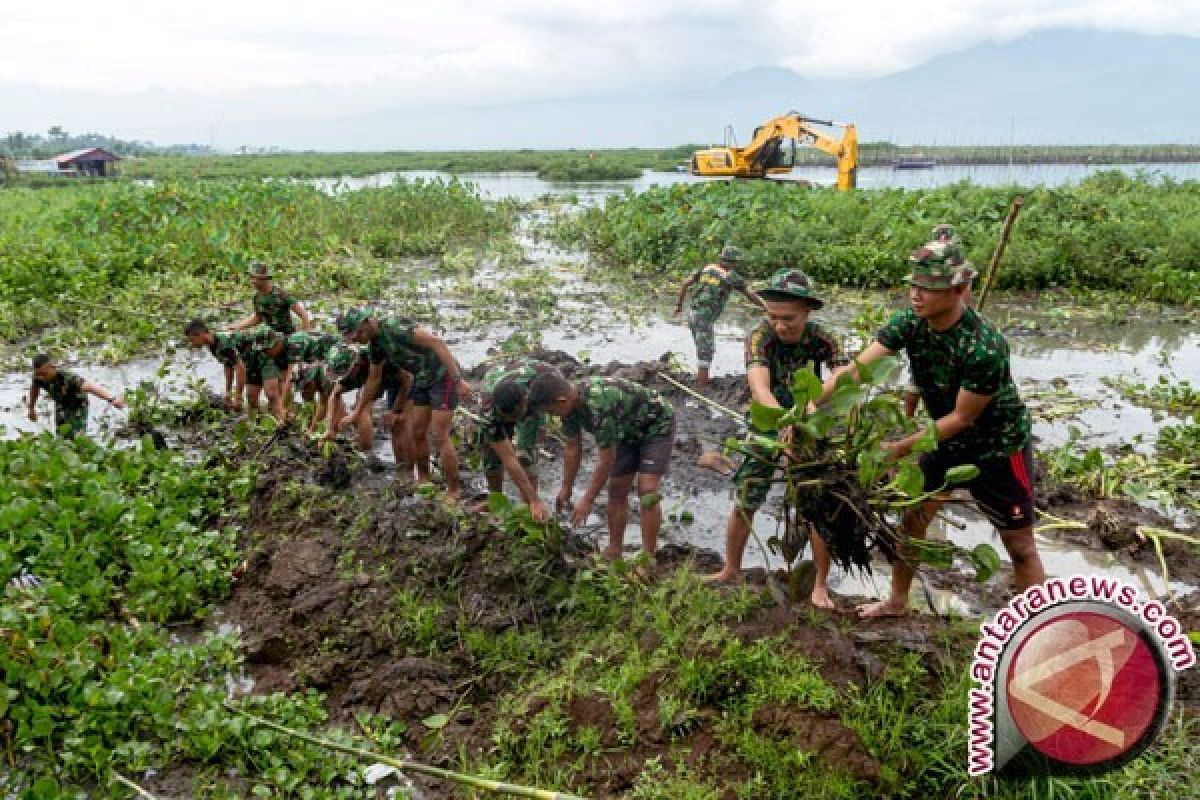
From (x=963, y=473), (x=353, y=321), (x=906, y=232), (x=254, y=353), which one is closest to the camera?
(x=963, y=473)

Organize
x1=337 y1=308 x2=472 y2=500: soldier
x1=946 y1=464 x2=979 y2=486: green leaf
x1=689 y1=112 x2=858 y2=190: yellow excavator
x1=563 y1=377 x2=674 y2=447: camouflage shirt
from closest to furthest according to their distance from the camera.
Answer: x1=946 y1=464 x2=979 y2=486: green leaf < x1=563 y1=377 x2=674 y2=447: camouflage shirt < x1=337 y1=308 x2=472 y2=500: soldier < x1=689 y1=112 x2=858 y2=190: yellow excavator

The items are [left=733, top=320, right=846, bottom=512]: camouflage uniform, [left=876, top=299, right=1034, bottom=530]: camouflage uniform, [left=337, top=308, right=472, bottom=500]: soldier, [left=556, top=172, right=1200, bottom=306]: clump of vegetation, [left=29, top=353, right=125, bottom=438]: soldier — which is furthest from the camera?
[left=556, top=172, right=1200, bottom=306]: clump of vegetation

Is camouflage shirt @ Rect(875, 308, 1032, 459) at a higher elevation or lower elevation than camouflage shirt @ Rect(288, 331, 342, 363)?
higher

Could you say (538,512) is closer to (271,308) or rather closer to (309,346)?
(309,346)

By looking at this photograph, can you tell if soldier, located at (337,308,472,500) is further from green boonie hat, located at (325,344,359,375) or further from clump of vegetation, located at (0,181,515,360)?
clump of vegetation, located at (0,181,515,360)

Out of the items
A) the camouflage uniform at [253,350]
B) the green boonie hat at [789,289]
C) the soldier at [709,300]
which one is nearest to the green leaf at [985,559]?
the green boonie hat at [789,289]

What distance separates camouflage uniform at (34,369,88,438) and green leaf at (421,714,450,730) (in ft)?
14.1

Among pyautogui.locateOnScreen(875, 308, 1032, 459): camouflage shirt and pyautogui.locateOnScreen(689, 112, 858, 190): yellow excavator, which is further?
pyautogui.locateOnScreen(689, 112, 858, 190): yellow excavator

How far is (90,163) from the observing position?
42094mm

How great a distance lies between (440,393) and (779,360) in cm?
246

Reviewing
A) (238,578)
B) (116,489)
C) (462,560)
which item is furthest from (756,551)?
(116,489)

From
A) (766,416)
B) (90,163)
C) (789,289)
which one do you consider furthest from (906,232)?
(90,163)

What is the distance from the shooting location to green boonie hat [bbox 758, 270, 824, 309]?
382cm

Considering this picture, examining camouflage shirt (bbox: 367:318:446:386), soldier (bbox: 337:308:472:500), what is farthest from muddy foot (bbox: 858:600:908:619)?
camouflage shirt (bbox: 367:318:446:386)
